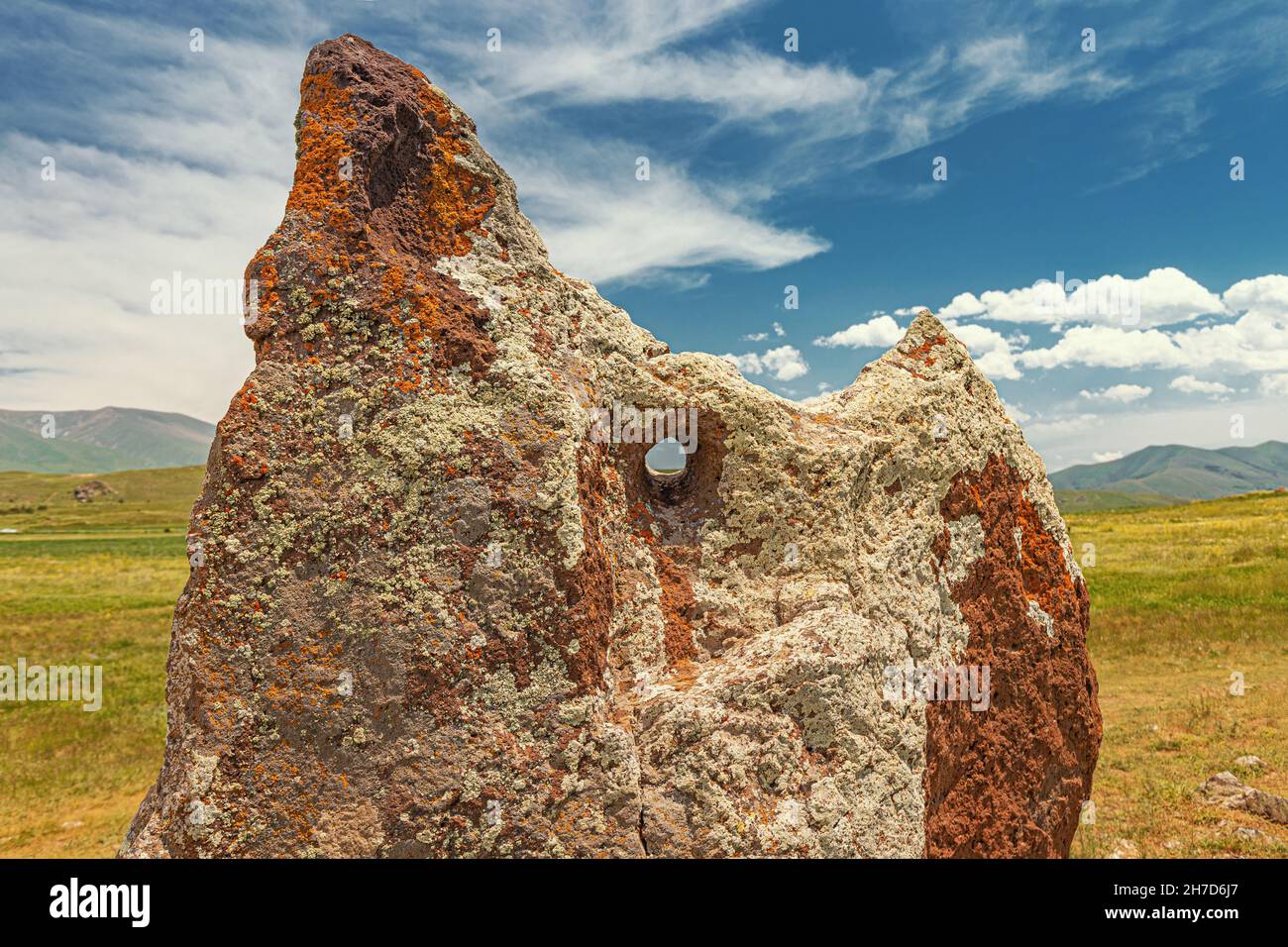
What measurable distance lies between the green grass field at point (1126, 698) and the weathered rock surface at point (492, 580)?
5.65 meters

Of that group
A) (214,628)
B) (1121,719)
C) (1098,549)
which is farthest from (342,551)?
(1098,549)

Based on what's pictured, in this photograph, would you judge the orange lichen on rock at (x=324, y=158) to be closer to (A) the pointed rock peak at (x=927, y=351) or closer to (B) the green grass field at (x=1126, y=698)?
(A) the pointed rock peak at (x=927, y=351)

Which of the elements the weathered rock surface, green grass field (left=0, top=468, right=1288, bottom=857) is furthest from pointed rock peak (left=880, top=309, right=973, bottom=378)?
green grass field (left=0, top=468, right=1288, bottom=857)

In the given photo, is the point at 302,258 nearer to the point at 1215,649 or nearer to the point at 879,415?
the point at 879,415

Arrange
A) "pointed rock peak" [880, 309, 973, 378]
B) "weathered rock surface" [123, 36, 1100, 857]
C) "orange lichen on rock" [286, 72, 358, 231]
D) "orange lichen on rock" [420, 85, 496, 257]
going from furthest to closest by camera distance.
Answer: "pointed rock peak" [880, 309, 973, 378]
"orange lichen on rock" [420, 85, 496, 257]
"orange lichen on rock" [286, 72, 358, 231]
"weathered rock surface" [123, 36, 1100, 857]

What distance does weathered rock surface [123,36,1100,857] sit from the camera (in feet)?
15.1

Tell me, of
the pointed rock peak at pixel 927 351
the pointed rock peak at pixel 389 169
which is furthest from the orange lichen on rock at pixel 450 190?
the pointed rock peak at pixel 927 351

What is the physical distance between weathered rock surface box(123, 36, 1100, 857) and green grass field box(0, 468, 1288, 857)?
18.5ft

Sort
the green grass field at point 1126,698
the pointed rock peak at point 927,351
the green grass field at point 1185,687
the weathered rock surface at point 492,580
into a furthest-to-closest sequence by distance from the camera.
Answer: the green grass field at point 1126,698, the green grass field at point 1185,687, the pointed rock peak at point 927,351, the weathered rock surface at point 492,580

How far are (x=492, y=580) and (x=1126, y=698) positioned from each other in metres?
14.5

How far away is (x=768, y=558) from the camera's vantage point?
6.08 meters

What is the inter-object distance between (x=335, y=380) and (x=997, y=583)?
5480 mm

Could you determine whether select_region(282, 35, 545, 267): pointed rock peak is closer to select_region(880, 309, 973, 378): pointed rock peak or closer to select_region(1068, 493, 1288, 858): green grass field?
select_region(880, 309, 973, 378): pointed rock peak

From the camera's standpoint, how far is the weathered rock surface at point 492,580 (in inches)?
181
